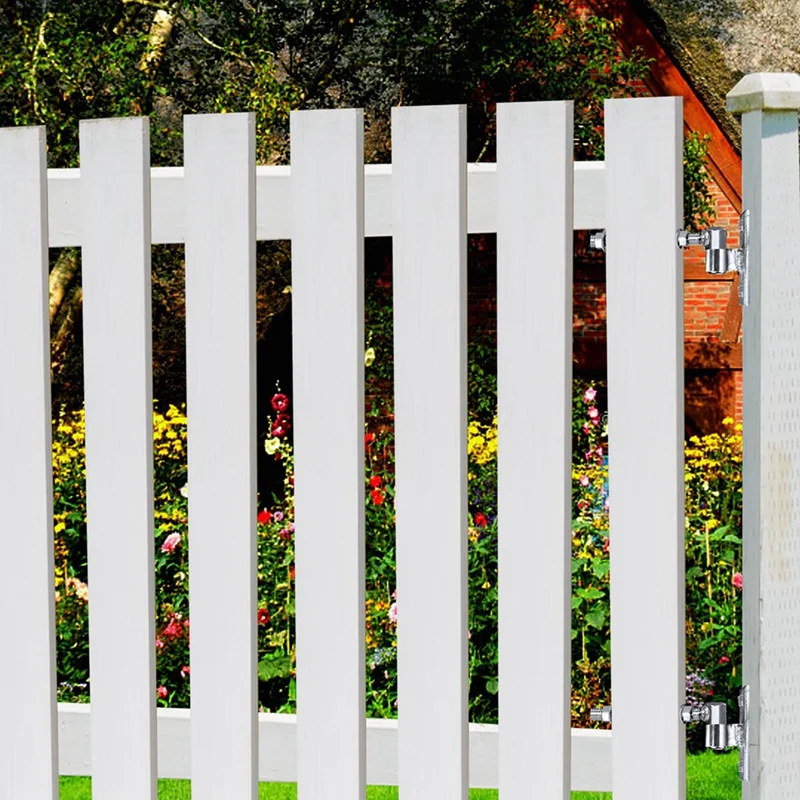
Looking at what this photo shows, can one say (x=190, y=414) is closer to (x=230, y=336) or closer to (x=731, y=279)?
(x=230, y=336)

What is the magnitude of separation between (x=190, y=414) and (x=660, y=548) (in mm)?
714

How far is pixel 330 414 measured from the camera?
6.34ft

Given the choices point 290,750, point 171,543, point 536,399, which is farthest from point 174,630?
point 536,399

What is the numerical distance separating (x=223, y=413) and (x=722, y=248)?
2.49ft

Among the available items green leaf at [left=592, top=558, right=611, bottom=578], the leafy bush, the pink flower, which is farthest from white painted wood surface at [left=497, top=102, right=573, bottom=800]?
the pink flower

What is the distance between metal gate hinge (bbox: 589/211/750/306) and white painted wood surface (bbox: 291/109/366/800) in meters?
0.36

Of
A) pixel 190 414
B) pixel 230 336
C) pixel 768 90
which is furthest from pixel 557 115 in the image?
pixel 190 414

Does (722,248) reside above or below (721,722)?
above

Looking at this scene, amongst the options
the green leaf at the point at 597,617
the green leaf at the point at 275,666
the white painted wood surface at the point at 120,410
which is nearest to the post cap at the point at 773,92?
the white painted wood surface at the point at 120,410

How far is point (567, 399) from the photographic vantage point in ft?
6.14

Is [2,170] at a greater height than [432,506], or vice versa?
[2,170]

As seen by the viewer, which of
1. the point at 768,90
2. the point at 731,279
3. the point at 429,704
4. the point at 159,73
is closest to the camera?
the point at 768,90

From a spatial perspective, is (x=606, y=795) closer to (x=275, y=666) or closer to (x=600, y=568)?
(x=600, y=568)

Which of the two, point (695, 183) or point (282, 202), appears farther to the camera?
point (695, 183)
